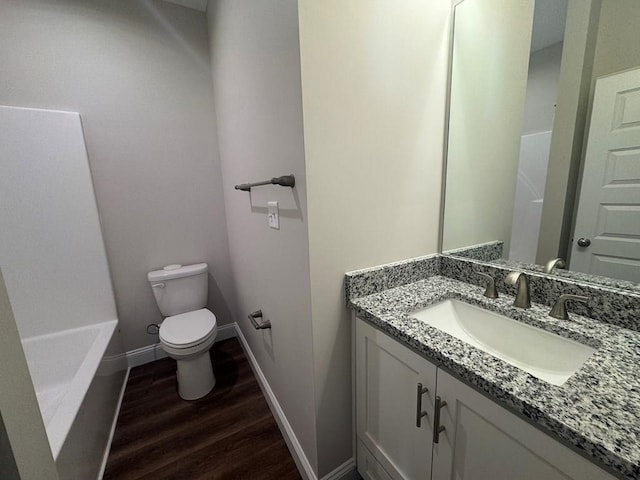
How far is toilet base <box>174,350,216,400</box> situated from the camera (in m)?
1.68

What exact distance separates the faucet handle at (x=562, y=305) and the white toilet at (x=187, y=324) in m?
1.69

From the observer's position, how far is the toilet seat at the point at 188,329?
5.19 ft

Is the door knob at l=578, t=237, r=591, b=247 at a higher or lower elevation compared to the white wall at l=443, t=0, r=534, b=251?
lower

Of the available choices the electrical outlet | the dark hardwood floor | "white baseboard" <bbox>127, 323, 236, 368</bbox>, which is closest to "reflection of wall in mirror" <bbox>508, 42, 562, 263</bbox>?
the electrical outlet

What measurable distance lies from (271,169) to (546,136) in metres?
1.04

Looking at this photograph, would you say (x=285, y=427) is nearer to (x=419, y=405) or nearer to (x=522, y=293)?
(x=419, y=405)

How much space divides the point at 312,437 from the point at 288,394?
0.25 meters

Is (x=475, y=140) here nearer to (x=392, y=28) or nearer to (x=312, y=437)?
(x=392, y=28)

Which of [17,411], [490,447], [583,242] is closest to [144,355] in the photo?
[17,411]

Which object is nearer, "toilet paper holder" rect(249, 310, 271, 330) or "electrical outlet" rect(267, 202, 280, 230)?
"electrical outlet" rect(267, 202, 280, 230)

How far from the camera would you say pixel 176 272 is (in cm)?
195

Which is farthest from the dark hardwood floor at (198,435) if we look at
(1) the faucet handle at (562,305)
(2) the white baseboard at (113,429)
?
(1) the faucet handle at (562,305)

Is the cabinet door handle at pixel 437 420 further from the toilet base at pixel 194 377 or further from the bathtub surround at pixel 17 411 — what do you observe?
the toilet base at pixel 194 377

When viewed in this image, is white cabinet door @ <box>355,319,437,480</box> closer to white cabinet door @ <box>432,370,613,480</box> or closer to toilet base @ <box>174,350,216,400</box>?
white cabinet door @ <box>432,370,613,480</box>
